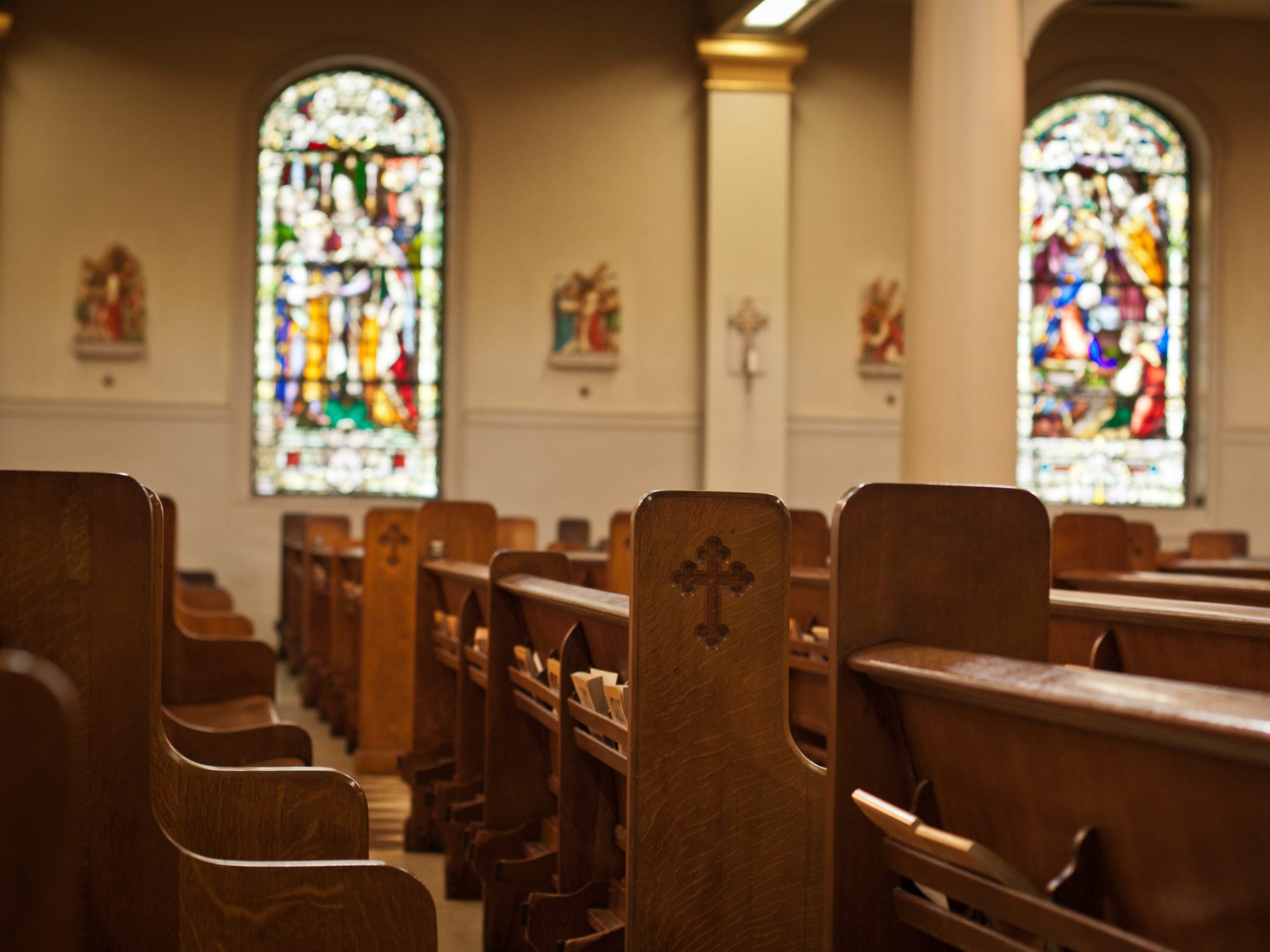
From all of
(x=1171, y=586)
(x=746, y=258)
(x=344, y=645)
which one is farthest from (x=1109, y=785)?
(x=746, y=258)

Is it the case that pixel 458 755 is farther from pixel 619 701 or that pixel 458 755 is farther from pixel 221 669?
pixel 619 701

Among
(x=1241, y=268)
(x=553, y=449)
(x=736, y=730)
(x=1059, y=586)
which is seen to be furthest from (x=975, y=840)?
(x=1241, y=268)

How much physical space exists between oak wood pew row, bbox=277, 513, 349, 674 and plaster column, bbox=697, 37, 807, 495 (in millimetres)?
3413

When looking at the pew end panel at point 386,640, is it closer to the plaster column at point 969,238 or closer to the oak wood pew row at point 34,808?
the plaster column at point 969,238

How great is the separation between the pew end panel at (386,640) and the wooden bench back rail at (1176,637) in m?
3.51

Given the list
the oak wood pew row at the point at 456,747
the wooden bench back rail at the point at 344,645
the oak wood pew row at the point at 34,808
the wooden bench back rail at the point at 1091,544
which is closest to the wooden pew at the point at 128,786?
the oak wood pew row at the point at 34,808

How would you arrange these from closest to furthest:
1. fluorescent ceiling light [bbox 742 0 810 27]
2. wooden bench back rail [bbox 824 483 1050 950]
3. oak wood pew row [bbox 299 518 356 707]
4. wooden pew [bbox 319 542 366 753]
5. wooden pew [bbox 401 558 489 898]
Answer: wooden bench back rail [bbox 824 483 1050 950], wooden pew [bbox 401 558 489 898], wooden pew [bbox 319 542 366 753], oak wood pew row [bbox 299 518 356 707], fluorescent ceiling light [bbox 742 0 810 27]

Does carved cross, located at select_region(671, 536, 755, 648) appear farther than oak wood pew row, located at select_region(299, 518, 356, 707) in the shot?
No

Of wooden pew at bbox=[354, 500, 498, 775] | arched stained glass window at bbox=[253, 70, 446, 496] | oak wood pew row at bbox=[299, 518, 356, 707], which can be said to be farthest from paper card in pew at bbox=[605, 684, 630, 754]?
arched stained glass window at bbox=[253, 70, 446, 496]

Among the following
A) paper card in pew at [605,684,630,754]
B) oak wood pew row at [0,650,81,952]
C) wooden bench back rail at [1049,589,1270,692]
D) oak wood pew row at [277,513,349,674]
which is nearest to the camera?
oak wood pew row at [0,650,81,952]

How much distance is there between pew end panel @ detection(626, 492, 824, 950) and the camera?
237 centimetres

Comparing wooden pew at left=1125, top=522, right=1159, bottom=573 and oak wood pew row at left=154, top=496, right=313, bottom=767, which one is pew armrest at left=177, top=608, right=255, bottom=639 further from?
wooden pew at left=1125, top=522, right=1159, bottom=573

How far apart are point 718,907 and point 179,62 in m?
10.6

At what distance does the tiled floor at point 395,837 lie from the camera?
12.1 feet
